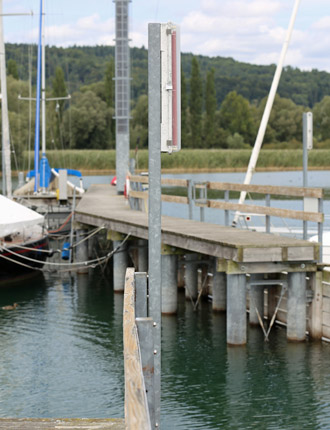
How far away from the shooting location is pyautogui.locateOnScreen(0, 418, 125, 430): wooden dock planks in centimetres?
556

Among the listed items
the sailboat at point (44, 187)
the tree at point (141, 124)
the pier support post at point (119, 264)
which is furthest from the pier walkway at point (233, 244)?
the tree at point (141, 124)

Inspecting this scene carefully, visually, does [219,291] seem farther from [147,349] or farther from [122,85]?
[122,85]

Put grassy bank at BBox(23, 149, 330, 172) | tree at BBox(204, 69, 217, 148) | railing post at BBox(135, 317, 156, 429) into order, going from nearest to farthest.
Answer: railing post at BBox(135, 317, 156, 429)
grassy bank at BBox(23, 149, 330, 172)
tree at BBox(204, 69, 217, 148)

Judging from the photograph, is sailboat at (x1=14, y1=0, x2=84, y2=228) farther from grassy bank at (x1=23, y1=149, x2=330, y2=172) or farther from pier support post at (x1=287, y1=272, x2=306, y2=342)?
grassy bank at (x1=23, y1=149, x2=330, y2=172)

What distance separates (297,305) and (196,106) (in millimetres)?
89684

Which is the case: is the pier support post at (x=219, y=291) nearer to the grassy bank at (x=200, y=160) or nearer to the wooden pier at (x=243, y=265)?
the wooden pier at (x=243, y=265)

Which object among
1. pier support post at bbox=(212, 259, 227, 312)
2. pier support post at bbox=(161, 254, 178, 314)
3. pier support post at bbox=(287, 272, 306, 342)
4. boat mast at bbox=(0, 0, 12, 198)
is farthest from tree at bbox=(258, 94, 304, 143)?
pier support post at bbox=(287, 272, 306, 342)

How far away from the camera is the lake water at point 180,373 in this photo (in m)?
10.7

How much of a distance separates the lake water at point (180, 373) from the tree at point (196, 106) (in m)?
81.7

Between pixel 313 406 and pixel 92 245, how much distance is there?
1483cm

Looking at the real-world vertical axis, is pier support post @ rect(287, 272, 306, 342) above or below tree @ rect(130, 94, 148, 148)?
below

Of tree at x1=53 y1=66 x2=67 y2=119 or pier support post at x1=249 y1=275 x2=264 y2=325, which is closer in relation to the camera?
pier support post at x1=249 y1=275 x2=264 y2=325

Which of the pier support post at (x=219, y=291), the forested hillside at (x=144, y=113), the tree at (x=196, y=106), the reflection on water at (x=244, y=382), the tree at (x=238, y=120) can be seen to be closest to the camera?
the reflection on water at (x=244, y=382)

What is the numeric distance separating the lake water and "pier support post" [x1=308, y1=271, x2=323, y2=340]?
27cm
